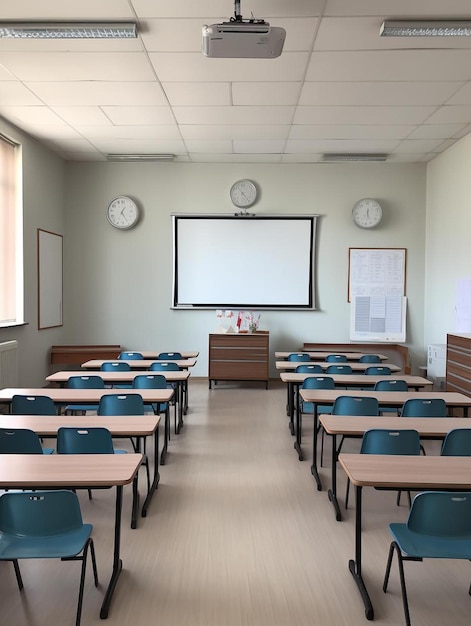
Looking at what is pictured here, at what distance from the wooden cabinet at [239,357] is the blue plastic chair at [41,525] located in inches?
224

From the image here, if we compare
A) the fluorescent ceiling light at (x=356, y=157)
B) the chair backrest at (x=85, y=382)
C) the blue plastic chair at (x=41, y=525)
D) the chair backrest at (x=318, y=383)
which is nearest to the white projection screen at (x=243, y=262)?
the fluorescent ceiling light at (x=356, y=157)

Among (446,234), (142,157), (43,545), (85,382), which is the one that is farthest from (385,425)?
(142,157)

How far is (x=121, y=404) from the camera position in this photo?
3.94 m

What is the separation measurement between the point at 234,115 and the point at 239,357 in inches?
140

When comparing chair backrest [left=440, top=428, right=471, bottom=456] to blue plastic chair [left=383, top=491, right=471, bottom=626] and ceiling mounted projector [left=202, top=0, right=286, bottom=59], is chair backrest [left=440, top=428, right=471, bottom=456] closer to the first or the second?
blue plastic chair [left=383, top=491, right=471, bottom=626]

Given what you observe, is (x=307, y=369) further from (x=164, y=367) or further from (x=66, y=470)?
(x=66, y=470)

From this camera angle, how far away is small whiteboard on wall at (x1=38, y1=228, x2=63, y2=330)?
7.48m

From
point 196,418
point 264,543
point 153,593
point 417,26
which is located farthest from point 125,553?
point 417,26

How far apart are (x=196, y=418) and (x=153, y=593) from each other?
11.9 feet

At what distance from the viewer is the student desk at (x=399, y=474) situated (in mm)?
2371

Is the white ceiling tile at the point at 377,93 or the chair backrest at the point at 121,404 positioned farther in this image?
the white ceiling tile at the point at 377,93

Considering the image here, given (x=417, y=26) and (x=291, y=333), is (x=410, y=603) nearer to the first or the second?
(x=417, y=26)

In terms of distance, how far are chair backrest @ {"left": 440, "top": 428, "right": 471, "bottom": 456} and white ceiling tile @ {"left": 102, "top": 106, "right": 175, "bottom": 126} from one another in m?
4.73

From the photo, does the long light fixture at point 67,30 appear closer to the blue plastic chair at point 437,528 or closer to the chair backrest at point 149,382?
the chair backrest at point 149,382
